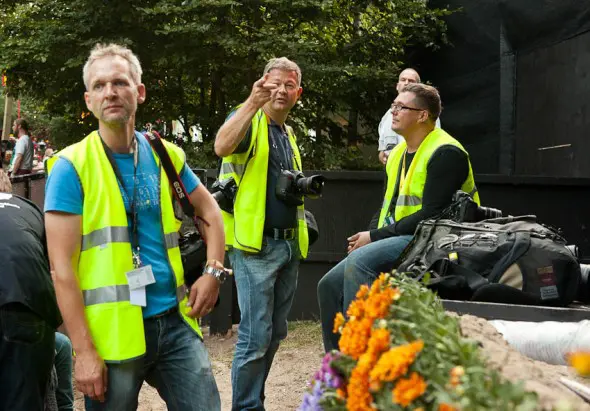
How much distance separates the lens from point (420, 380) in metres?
2.03

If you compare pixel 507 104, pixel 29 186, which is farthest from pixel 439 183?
pixel 507 104

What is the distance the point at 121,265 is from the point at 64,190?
13.2 inches

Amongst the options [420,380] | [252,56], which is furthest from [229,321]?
[420,380]

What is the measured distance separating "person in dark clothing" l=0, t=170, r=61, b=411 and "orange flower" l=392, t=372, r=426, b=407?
2.34m

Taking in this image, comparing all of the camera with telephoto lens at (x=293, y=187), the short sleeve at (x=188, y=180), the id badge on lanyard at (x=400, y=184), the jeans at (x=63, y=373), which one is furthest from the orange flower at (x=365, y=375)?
the jeans at (x=63, y=373)

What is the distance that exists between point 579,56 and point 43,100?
7.09 metres

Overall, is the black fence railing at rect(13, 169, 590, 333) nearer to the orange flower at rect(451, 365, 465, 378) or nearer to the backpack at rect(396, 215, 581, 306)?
the backpack at rect(396, 215, 581, 306)

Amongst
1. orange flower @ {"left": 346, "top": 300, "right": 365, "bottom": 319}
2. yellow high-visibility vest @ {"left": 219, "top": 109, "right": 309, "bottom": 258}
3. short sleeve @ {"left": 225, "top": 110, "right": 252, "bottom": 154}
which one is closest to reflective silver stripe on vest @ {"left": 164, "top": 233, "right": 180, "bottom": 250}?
orange flower @ {"left": 346, "top": 300, "right": 365, "bottom": 319}

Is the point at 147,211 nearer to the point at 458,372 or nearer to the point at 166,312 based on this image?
the point at 166,312

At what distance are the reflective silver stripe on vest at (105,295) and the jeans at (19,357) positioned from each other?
765mm

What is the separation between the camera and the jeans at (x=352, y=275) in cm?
476

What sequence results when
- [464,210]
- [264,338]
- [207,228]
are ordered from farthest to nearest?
[264,338], [464,210], [207,228]

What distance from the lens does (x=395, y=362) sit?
2053mm

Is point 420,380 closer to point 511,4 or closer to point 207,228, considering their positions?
point 207,228
